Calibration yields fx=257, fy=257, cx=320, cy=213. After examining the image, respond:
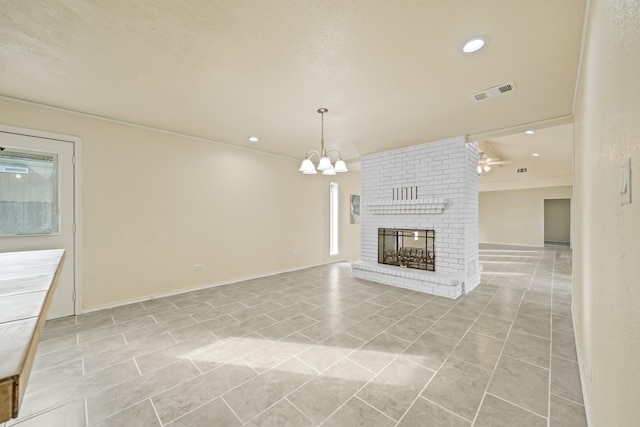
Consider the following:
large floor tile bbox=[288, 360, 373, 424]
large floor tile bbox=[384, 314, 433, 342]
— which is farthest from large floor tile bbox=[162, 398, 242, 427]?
large floor tile bbox=[384, 314, 433, 342]

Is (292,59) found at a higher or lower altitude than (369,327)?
higher

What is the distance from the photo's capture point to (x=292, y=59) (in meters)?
2.09

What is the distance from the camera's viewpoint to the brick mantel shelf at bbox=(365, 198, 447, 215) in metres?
4.19

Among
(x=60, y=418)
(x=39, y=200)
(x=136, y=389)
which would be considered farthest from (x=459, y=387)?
(x=39, y=200)

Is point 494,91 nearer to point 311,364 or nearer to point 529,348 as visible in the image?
point 529,348

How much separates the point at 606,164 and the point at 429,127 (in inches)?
109

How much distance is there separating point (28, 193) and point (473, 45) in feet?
15.7

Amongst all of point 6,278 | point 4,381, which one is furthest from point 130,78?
point 4,381

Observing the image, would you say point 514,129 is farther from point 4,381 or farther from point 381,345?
point 4,381

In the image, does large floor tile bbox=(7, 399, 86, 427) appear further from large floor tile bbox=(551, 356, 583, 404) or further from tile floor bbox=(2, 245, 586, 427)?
large floor tile bbox=(551, 356, 583, 404)

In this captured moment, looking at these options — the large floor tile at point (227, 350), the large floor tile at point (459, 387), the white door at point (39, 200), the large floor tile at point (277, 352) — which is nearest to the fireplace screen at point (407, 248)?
the large floor tile at point (459, 387)

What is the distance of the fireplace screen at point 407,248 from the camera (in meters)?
4.46

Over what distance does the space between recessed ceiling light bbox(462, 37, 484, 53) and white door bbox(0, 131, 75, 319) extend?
14.4 ft

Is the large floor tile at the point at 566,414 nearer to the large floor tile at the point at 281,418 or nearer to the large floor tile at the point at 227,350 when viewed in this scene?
the large floor tile at the point at 281,418
